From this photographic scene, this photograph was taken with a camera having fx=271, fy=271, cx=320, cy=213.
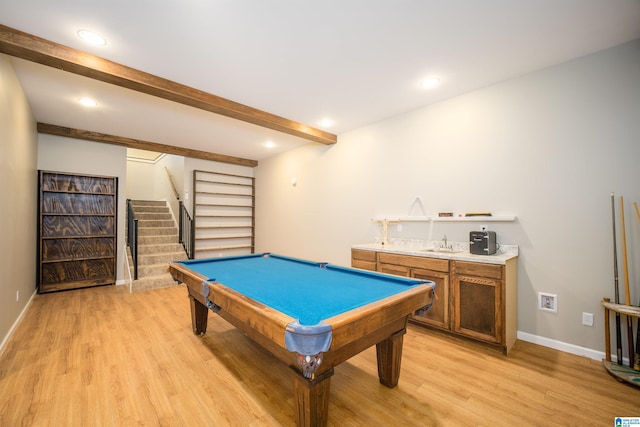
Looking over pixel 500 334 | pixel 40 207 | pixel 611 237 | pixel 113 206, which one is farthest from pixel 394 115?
pixel 40 207

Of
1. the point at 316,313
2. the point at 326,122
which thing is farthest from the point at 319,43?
the point at 316,313

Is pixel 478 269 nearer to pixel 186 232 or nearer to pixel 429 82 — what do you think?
pixel 429 82

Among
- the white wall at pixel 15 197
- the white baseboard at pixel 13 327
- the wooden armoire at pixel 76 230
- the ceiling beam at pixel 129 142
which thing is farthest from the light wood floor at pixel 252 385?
the ceiling beam at pixel 129 142

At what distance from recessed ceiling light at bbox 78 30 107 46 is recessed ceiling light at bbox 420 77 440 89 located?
300 centimetres

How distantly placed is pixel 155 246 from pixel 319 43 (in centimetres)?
524

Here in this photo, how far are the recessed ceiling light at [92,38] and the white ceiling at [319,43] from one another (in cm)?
6

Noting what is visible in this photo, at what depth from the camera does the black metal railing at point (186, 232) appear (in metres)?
5.75

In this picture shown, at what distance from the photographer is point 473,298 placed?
2.64m

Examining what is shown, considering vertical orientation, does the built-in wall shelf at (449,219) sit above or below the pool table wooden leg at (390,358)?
above

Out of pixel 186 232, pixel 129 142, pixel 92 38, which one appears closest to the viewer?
pixel 92 38

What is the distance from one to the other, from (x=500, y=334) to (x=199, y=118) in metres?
4.58

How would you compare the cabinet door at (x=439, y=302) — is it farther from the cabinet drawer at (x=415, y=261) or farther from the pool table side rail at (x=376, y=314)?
the pool table side rail at (x=376, y=314)

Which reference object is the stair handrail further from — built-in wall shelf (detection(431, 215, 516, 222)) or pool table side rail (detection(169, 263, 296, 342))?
built-in wall shelf (detection(431, 215, 516, 222))

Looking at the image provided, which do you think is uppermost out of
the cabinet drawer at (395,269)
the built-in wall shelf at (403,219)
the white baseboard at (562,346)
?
the built-in wall shelf at (403,219)
